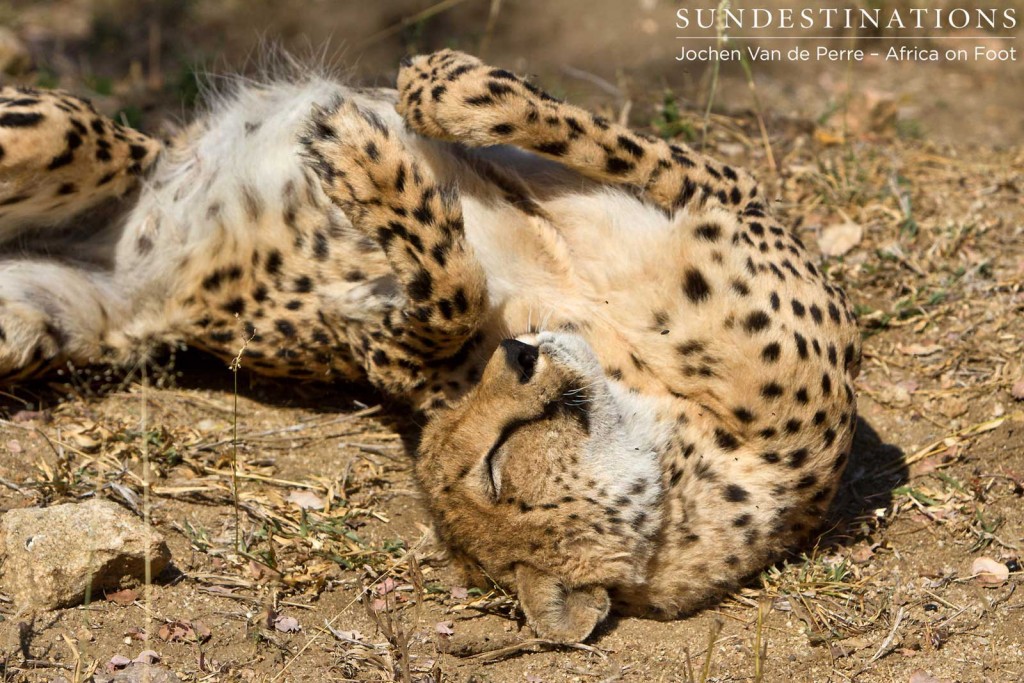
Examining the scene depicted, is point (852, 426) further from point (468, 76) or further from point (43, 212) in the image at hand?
point (43, 212)

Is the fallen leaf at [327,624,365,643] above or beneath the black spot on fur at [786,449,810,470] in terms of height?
beneath

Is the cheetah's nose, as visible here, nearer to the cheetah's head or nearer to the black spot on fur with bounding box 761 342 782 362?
the cheetah's head

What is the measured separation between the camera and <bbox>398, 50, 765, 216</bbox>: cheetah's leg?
3748 mm

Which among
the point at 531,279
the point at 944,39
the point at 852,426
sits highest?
the point at 944,39

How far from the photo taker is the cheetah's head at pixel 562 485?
134 inches

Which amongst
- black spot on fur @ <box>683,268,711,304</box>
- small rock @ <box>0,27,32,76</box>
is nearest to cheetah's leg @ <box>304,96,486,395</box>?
black spot on fur @ <box>683,268,711,304</box>

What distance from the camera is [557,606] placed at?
3.43m

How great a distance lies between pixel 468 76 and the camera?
386 cm

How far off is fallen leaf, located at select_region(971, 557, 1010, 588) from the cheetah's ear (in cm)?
131

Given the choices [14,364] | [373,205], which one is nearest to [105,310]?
[14,364]

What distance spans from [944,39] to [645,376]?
18.3ft

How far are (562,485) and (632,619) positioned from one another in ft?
2.01

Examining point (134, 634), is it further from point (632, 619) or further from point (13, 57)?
point (13, 57)

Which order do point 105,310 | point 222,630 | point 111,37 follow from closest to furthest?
point 222,630 < point 105,310 < point 111,37
